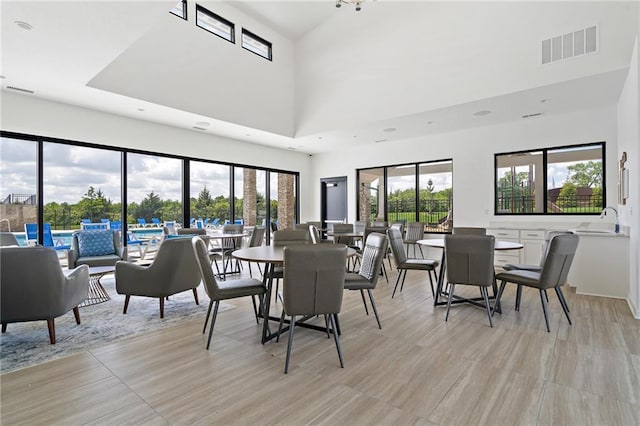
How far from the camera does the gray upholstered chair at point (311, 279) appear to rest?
95.3 inches

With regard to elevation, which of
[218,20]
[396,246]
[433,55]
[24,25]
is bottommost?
[396,246]

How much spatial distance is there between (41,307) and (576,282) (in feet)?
21.9

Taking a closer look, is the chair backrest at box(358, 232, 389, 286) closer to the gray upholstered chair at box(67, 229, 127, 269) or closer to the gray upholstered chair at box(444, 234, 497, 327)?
the gray upholstered chair at box(444, 234, 497, 327)

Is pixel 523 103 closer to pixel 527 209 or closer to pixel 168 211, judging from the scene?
pixel 527 209

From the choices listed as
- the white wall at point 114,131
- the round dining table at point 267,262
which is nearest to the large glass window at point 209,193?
the white wall at point 114,131

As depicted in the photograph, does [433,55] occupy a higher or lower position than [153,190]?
higher

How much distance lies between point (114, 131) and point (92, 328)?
13.5 feet

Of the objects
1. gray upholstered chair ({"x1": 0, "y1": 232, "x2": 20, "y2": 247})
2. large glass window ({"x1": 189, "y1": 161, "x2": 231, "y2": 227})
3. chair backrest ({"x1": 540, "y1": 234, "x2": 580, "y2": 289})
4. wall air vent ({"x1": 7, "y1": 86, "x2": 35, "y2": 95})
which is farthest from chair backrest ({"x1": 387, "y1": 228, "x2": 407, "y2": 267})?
wall air vent ({"x1": 7, "y1": 86, "x2": 35, "y2": 95})

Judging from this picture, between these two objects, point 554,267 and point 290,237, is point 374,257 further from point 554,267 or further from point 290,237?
point 554,267

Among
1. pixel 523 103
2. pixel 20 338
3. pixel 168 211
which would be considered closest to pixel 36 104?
pixel 168 211

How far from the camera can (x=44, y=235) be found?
215 inches

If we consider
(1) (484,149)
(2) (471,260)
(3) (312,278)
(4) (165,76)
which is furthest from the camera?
(1) (484,149)

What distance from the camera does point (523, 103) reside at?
17.6 ft

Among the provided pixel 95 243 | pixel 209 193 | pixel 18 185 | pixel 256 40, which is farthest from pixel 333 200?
pixel 18 185
